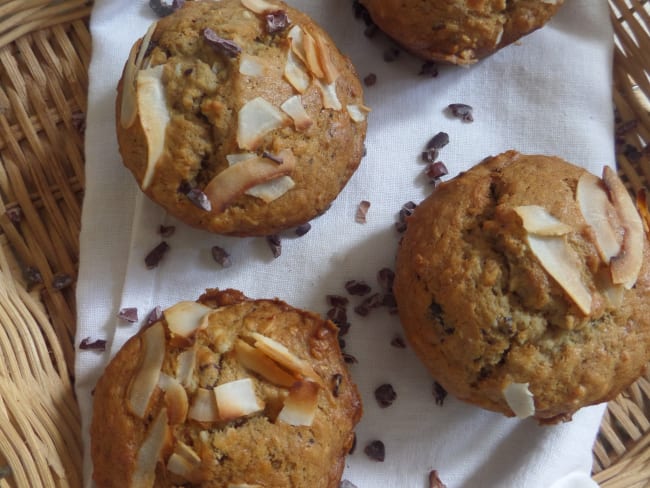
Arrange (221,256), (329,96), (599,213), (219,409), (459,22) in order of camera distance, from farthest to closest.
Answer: (221,256) → (459,22) → (329,96) → (599,213) → (219,409)

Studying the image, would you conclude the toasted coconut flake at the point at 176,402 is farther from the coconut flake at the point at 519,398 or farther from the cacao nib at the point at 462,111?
the cacao nib at the point at 462,111

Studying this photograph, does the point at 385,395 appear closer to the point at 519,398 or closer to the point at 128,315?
the point at 519,398

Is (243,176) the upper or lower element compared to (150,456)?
upper

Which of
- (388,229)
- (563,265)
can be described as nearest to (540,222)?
(563,265)

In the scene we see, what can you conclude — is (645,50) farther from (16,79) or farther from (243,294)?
(16,79)

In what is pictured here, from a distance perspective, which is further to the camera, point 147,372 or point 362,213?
point 362,213

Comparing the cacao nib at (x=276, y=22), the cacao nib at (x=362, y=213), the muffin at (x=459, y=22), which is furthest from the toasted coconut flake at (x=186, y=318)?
the muffin at (x=459, y=22)

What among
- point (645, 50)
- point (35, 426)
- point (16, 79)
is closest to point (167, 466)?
point (35, 426)
